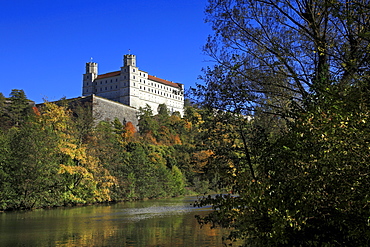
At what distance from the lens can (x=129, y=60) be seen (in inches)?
3718

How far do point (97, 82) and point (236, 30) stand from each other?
292ft

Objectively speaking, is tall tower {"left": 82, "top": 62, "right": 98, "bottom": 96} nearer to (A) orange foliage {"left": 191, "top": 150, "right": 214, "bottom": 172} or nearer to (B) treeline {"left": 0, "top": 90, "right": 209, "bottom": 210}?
(B) treeline {"left": 0, "top": 90, "right": 209, "bottom": 210}

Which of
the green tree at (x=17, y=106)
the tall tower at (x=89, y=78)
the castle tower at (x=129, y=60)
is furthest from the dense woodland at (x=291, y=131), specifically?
the tall tower at (x=89, y=78)

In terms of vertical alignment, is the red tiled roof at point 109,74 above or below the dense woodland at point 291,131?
above

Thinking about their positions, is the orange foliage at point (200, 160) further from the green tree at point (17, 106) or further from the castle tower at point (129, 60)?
the castle tower at point (129, 60)

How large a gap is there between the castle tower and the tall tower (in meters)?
8.37

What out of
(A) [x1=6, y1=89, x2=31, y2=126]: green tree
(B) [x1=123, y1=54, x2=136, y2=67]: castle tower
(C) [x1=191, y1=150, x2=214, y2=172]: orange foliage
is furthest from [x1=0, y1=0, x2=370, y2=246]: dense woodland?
(B) [x1=123, y1=54, x2=136, y2=67]: castle tower

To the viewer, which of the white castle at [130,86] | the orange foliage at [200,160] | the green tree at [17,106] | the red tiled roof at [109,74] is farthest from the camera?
the red tiled roof at [109,74]

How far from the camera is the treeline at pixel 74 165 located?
23.3m

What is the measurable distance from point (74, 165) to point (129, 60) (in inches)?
2735

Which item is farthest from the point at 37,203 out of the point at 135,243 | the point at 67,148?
the point at 135,243

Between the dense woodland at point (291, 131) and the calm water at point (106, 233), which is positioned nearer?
the dense woodland at point (291, 131)

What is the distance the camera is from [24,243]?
1109cm

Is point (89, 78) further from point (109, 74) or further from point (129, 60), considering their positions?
point (129, 60)
